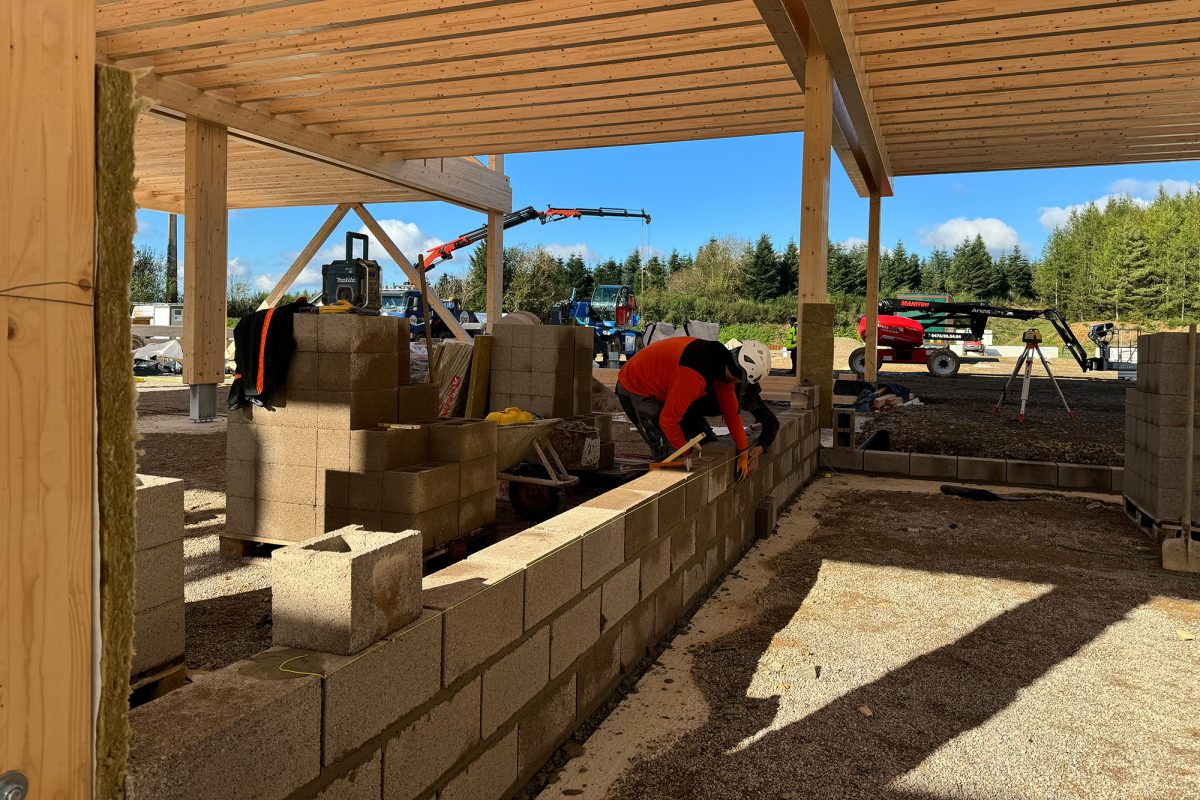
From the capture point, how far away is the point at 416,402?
207 inches

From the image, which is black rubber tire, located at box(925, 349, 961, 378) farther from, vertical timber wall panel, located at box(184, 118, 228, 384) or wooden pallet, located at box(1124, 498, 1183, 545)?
vertical timber wall panel, located at box(184, 118, 228, 384)

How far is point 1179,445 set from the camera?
5.70 metres

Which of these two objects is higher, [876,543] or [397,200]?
[397,200]

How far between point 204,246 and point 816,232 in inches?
258

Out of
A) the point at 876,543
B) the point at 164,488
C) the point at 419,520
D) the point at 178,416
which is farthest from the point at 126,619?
the point at 178,416

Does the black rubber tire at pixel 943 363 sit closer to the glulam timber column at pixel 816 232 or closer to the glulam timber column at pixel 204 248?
the glulam timber column at pixel 816 232

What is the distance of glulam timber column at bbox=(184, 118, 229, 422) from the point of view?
9398 millimetres

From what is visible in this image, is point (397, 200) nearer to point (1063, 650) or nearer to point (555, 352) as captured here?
point (555, 352)

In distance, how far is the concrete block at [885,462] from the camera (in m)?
8.73

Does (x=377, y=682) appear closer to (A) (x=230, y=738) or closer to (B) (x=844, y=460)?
(A) (x=230, y=738)

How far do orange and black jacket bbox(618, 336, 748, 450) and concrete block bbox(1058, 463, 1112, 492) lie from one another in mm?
4139

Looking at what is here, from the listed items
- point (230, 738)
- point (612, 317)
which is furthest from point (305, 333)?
point (612, 317)

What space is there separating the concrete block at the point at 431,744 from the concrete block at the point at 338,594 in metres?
0.30

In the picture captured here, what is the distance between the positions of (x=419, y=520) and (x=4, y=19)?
3765 mm
